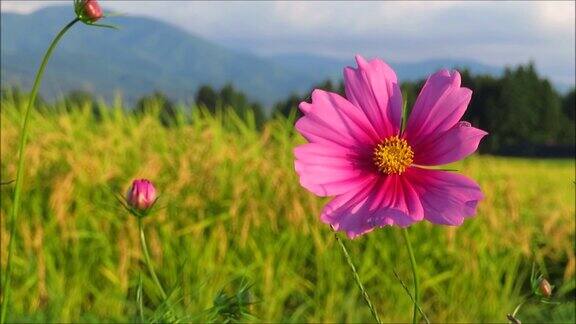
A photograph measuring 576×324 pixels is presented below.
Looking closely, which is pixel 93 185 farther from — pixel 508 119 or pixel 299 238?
pixel 508 119

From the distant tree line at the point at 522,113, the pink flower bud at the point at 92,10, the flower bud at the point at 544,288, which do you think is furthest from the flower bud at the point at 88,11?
the distant tree line at the point at 522,113

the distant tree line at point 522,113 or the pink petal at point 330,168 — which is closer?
the pink petal at point 330,168

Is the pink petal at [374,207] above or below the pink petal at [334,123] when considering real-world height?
below

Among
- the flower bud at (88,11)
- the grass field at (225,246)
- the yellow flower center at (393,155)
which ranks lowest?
the grass field at (225,246)

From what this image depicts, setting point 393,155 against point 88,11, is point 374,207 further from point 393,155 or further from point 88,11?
point 88,11

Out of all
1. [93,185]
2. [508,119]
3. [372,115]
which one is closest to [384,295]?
[93,185]

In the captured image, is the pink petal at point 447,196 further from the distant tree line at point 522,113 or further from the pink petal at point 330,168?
the distant tree line at point 522,113

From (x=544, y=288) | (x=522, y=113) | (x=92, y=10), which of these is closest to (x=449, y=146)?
(x=544, y=288)
